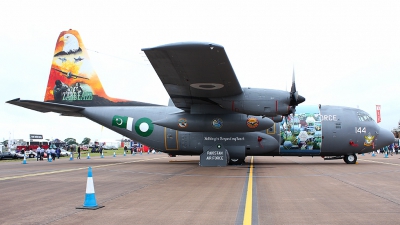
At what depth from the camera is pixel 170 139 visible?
22.2 meters

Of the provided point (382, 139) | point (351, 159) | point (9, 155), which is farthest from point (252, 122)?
point (9, 155)

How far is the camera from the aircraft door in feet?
72.5

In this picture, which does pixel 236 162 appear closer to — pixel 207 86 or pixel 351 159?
pixel 207 86

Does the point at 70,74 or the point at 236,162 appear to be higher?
the point at 70,74

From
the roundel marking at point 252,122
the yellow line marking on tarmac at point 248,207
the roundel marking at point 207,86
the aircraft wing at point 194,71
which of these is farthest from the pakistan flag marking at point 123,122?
the yellow line marking on tarmac at point 248,207

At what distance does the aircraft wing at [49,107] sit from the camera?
69.2 ft

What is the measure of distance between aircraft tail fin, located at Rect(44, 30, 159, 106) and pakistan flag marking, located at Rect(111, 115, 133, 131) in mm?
2684

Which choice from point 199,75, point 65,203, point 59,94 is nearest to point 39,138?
point 59,94

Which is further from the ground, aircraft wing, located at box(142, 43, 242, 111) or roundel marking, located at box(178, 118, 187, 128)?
aircraft wing, located at box(142, 43, 242, 111)

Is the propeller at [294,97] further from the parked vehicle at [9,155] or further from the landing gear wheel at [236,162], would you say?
the parked vehicle at [9,155]

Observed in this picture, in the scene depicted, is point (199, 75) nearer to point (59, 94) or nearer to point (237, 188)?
point (237, 188)

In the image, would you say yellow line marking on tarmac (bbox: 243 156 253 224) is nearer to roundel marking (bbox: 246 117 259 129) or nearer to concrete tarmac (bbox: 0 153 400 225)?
concrete tarmac (bbox: 0 153 400 225)

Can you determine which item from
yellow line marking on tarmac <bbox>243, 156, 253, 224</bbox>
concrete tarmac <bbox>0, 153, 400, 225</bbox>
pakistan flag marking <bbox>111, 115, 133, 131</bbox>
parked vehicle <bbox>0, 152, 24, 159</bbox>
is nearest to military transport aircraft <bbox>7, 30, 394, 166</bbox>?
pakistan flag marking <bbox>111, 115, 133, 131</bbox>

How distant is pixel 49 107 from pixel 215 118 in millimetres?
10426
